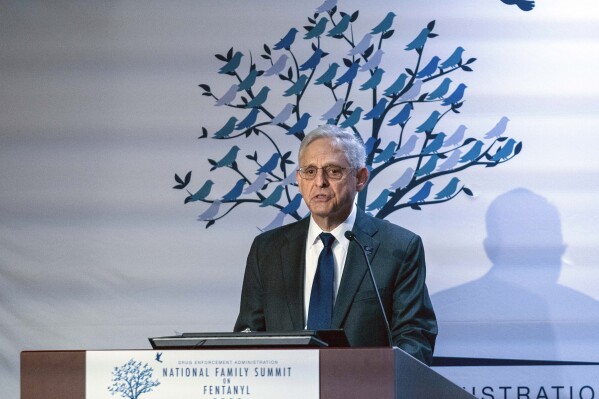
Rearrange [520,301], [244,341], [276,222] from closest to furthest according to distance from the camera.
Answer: [244,341], [520,301], [276,222]

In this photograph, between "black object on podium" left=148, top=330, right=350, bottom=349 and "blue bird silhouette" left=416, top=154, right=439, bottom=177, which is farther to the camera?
"blue bird silhouette" left=416, top=154, right=439, bottom=177

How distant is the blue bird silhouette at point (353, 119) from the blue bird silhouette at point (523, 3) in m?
0.88

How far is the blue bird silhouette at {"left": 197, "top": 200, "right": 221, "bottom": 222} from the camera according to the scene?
470cm

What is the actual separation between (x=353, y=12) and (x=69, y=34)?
140cm

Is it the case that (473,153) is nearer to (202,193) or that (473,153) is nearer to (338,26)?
(338,26)

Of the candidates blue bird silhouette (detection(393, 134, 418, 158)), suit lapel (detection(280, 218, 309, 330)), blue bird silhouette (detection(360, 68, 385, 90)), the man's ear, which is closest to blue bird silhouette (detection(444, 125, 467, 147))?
blue bird silhouette (detection(393, 134, 418, 158))

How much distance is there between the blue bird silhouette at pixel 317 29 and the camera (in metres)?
4.72

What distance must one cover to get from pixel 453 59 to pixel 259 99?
95cm

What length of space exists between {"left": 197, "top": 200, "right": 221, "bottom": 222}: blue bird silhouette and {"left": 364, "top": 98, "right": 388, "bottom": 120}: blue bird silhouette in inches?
32.6

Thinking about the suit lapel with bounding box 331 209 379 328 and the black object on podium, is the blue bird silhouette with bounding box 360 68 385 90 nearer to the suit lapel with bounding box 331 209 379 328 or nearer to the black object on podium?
the suit lapel with bounding box 331 209 379 328

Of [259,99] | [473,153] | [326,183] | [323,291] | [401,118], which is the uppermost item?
[259,99]

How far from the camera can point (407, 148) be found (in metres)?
4.67

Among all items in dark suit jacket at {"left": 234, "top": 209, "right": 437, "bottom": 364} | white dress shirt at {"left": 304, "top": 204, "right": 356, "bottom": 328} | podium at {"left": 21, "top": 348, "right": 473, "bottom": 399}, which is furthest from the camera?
white dress shirt at {"left": 304, "top": 204, "right": 356, "bottom": 328}

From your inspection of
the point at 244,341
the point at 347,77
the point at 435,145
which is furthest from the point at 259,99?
the point at 244,341
